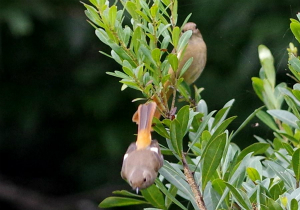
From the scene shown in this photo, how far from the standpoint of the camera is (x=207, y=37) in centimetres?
394

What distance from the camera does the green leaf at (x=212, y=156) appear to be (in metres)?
0.98

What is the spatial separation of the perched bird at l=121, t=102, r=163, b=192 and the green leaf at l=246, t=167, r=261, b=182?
158 millimetres

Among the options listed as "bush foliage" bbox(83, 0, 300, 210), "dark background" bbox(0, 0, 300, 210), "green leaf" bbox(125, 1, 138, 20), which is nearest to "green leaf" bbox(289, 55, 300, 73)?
"bush foliage" bbox(83, 0, 300, 210)

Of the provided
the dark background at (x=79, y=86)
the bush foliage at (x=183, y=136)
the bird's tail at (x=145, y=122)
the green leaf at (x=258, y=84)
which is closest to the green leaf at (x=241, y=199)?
the bush foliage at (x=183, y=136)

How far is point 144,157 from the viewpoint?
3.78 feet

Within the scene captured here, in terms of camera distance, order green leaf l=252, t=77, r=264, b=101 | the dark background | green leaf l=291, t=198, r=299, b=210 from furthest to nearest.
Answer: the dark background, green leaf l=252, t=77, r=264, b=101, green leaf l=291, t=198, r=299, b=210

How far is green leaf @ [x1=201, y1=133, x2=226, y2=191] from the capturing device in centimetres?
98

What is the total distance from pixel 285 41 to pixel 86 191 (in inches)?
72.8

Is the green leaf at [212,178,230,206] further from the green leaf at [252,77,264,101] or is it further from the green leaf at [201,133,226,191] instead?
the green leaf at [252,77,264,101]

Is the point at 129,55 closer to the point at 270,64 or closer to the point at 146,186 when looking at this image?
the point at 146,186

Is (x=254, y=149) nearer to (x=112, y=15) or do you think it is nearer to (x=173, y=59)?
(x=173, y=59)

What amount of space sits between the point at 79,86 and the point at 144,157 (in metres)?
2.95

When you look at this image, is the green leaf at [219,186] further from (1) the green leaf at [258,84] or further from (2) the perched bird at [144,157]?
(1) the green leaf at [258,84]

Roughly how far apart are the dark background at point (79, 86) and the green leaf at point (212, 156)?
255cm
